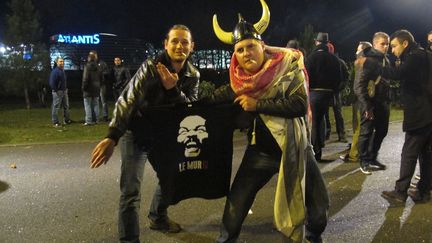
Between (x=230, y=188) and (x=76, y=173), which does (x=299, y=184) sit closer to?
(x=230, y=188)

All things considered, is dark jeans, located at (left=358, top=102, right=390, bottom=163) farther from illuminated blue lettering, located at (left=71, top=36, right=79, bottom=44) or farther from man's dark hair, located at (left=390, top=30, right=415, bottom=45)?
illuminated blue lettering, located at (left=71, top=36, right=79, bottom=44)

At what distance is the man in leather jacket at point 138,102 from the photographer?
136 inches

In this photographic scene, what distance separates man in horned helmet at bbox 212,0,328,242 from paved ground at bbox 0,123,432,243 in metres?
1.05

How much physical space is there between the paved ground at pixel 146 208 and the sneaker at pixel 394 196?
0.08 m

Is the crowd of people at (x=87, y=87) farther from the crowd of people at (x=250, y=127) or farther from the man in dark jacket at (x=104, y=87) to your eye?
the crowd of people at (x=250, y=127)

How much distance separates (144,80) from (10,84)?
53.0 ft

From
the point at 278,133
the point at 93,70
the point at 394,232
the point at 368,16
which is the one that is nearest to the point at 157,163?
the point at 278,133

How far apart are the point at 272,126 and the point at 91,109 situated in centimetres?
984

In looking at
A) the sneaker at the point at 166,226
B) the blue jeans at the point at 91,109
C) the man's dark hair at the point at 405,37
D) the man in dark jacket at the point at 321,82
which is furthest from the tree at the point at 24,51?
the man's dark hair at the point at 405,37

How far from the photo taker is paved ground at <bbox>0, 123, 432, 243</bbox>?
4.42 m

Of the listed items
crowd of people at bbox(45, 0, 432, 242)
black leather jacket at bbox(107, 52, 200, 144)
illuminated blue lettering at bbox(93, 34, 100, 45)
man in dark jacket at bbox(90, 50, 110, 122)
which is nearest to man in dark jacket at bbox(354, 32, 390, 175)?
crowd of people at bbox(45, 0, 432, 242)

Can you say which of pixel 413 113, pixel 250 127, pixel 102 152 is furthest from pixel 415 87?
pixel 102 152

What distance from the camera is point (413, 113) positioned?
5098 millimetres

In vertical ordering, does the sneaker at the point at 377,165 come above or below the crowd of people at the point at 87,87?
below
